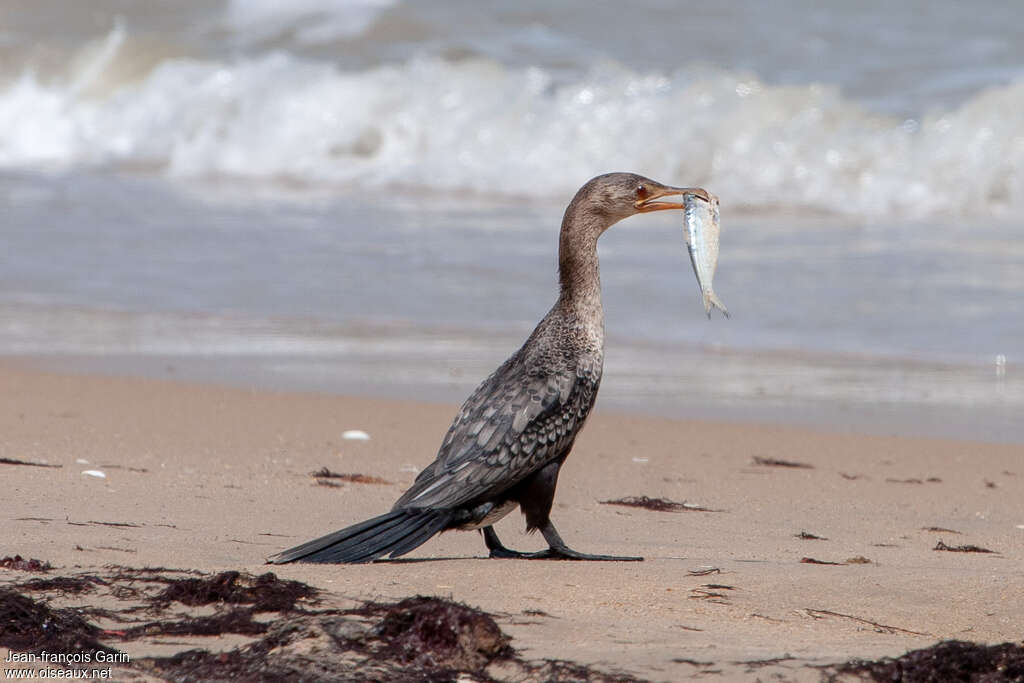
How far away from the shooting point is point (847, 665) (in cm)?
386

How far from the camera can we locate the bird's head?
594 centimetres

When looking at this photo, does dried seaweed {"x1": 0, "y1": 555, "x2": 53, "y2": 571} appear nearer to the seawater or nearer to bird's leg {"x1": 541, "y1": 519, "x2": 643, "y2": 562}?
bird's leg {"x1": 541, "y1": 519, "x2": 643, "y2": 562}

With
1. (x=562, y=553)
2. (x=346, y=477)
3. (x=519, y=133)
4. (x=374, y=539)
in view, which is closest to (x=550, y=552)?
(x=562, y=553)

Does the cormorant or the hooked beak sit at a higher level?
the hooked beak

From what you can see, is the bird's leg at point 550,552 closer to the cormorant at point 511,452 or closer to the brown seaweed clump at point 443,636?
the cormorant at point 511,452

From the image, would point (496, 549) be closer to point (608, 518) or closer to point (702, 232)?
point (608, 518)

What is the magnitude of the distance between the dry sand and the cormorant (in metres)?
0.12

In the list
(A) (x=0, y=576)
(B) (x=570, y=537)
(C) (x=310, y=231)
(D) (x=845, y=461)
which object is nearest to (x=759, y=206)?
(C) (x=310, y=231)

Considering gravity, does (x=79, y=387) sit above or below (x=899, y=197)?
below

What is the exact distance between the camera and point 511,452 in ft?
17.3

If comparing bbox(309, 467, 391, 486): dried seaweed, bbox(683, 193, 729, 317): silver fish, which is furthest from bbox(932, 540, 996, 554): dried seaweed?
bbox(309, 467, 391, 486): dried seaweed

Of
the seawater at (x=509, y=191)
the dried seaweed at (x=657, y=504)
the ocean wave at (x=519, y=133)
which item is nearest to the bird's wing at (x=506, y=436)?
the dried seaweed at (x=657, y=504)

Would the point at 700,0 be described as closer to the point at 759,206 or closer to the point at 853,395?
the point at 759,206

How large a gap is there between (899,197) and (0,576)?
14.5 m
